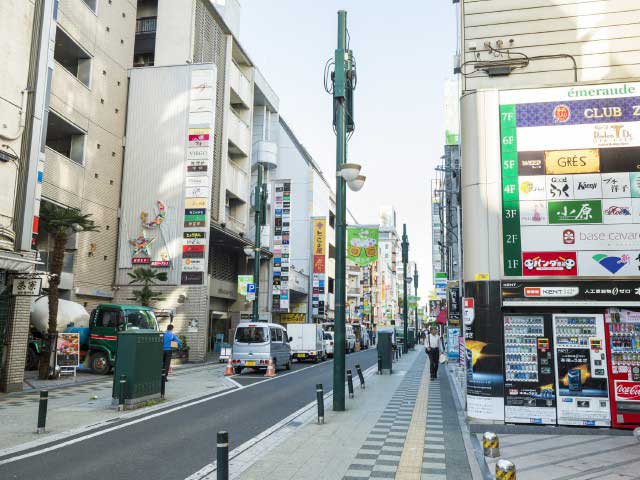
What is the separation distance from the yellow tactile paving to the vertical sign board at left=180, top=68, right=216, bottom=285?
19.0 meters

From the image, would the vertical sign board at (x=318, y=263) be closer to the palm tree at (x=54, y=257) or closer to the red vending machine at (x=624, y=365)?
the palm tree at (x=54, y=257)

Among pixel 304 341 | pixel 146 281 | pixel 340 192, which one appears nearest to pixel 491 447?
pixel 340 192

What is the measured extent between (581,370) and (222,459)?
7.55 metres

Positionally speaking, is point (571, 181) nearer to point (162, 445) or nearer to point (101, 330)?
point (162, 445)

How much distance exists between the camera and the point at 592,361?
10125 mm

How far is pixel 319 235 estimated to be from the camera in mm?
61344

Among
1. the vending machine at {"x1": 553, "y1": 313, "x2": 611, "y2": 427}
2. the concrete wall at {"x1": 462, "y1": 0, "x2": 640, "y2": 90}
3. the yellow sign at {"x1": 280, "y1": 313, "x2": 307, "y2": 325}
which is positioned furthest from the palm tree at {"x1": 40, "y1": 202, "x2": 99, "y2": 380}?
the yellow sign at {"x1": 280, "y1": 313, "x2": 307, "y2": 325}

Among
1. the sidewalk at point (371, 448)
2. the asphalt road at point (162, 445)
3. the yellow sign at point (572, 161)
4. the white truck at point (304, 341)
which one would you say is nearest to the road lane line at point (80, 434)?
the asphalt road at point (162, 445)

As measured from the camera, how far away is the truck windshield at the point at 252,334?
876 inches

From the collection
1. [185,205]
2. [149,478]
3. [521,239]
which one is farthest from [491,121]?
[185,205]

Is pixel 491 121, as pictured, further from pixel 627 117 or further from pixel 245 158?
pixel 245 158

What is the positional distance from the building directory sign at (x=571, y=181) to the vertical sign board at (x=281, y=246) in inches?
1453

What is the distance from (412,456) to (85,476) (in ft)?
14.8

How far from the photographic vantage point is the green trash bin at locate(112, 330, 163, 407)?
12.7 metres
